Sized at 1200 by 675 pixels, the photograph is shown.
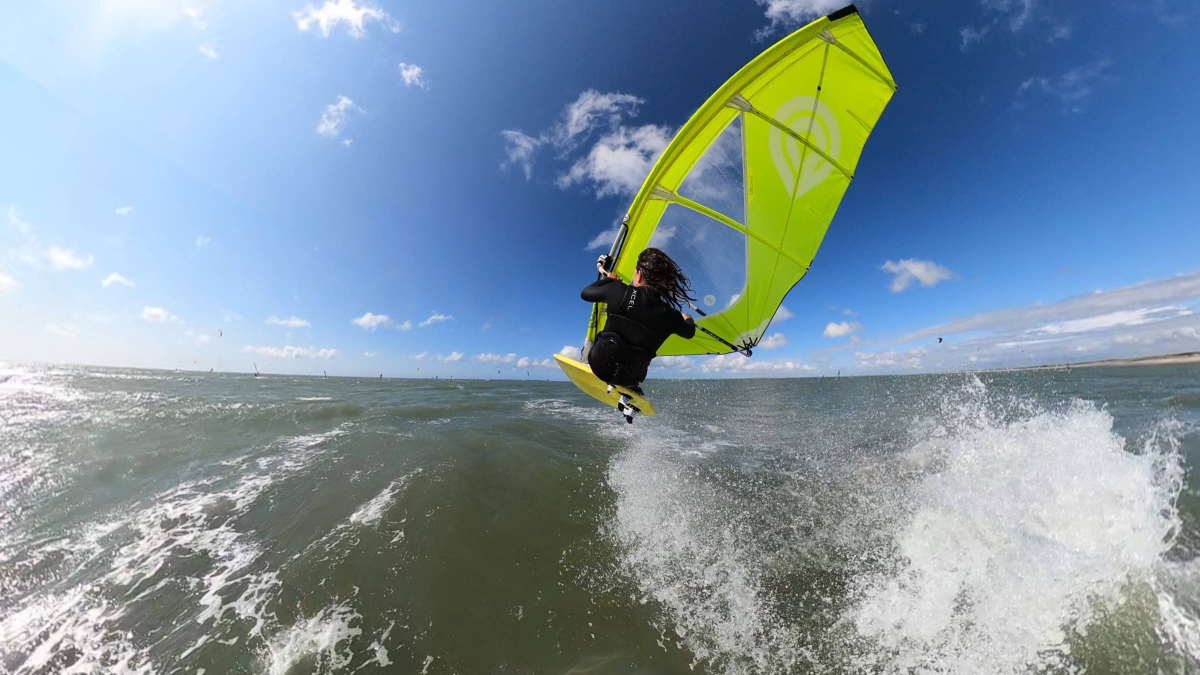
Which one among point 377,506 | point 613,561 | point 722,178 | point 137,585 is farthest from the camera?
point 377,506

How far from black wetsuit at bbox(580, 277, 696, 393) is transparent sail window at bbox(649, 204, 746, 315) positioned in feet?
4.24

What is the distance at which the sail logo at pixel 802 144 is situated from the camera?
473 centimetres

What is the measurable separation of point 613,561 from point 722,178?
5115 millimetres

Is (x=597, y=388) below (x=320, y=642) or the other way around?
the other way around

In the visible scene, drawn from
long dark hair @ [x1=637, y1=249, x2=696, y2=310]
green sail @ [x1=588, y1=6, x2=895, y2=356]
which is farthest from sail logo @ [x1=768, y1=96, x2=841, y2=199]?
long dark hair @ [x1=637, y1=249, x2=696, y2=310]

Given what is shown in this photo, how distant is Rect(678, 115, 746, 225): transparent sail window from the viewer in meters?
5.06

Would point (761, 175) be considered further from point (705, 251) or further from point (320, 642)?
point (320, 642)

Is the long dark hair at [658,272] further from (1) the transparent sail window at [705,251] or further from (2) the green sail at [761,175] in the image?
(1) the transparent sail window at [705,251]

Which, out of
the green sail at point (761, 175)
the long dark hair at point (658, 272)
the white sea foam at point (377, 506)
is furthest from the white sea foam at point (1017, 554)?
the white sea foam at point (377, 506)

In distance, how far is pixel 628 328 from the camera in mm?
4508

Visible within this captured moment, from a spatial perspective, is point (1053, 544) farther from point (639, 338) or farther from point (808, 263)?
point (639, 338)

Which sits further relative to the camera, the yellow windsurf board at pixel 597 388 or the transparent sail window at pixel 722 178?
the transparent sail window at pixel 722 178

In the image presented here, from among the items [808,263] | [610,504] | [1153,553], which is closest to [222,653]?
[610,504]

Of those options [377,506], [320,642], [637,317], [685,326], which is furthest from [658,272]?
[377,506]
